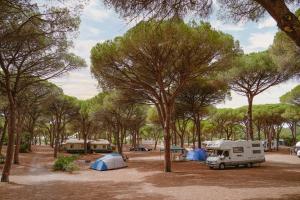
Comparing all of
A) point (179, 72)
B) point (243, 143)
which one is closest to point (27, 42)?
point (179, 72)

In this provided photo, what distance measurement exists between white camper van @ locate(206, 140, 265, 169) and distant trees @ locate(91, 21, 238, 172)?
4.66 meters

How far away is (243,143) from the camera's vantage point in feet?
87.4

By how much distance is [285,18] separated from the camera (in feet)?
23.6

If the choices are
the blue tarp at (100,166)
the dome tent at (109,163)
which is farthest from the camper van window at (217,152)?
the blue tarp at (100,166)

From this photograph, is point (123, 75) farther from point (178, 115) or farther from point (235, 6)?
point (178, 115)

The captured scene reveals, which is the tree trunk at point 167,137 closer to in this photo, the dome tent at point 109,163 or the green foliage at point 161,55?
the green foliage at point 161,55

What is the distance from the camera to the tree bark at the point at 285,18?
7.12m

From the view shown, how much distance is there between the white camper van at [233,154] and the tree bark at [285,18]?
751 inches

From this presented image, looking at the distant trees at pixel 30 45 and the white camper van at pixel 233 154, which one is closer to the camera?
the distant trees at pixel 30 45

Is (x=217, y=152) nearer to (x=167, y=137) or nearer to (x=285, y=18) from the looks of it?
(x=167, y=137)

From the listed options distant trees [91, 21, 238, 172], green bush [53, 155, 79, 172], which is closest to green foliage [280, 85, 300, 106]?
distant trees [91, 21, 238, 172]

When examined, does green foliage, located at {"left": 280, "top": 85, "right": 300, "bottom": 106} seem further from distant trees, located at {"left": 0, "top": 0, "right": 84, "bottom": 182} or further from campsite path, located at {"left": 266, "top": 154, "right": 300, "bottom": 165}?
distant trees, located at {"left": 0, "top": 0, "right": 84, "bottom": 182}

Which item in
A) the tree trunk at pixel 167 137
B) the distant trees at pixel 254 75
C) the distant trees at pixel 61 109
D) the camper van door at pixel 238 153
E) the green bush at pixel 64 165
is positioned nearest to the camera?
the tree trunk at pixel 167 137

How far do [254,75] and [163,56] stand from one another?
38.2 ft
